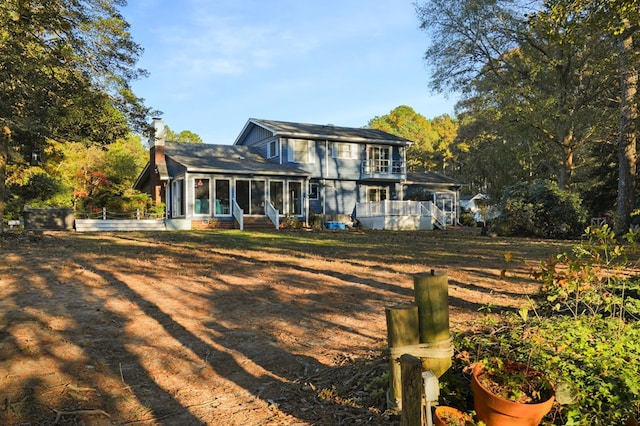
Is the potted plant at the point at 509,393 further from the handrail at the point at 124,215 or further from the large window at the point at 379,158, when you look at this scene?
the large window at the point at 379,158

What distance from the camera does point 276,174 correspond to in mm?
25984

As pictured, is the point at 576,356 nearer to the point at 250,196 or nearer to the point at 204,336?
the point at 204,336

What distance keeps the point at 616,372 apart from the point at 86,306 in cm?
583

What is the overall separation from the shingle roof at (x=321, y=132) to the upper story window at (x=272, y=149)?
3.37 feet

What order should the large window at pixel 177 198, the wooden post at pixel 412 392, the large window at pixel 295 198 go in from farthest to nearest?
the large window at pixel 295 198 < the large window at pixel 177 198 < the wooden post at pixel 412 392

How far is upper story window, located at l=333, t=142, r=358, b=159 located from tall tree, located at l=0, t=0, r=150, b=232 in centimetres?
1743

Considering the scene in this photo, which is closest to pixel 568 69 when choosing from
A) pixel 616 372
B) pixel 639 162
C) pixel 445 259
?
pixel 639 162

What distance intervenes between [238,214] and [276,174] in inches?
131

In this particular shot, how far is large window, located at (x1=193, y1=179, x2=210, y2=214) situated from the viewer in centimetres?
2477

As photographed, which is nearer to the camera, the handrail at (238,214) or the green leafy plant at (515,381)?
the green leafy plant at (515,381)

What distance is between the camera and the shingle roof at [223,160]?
24916 mm

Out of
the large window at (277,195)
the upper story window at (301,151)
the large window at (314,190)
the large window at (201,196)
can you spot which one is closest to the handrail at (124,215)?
the large window at (201,196)

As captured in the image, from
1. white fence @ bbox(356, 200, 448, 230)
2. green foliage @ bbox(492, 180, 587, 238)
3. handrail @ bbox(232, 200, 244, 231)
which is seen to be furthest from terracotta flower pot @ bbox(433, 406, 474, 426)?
white fence @ bbox(356, 200, 448, 230)

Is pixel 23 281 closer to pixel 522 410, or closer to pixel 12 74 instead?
pixel 12 74
